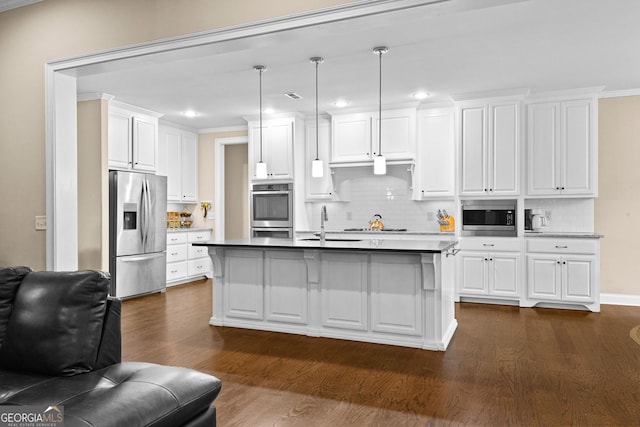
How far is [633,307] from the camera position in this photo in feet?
17.4

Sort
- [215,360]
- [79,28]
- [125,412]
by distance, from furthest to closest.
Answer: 1. [215,360]
2. [79,28]
3. [125,412]

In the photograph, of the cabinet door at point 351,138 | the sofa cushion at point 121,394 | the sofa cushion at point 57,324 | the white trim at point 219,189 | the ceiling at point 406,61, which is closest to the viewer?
the sofa cushion at point 121,394

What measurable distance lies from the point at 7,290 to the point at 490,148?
5.15 m

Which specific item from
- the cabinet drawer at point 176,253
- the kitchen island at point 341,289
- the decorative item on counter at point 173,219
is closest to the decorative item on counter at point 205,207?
the decorative item on counter at point 173,219

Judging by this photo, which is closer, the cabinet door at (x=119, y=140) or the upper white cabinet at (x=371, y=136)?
the cabinet door at (x=119, y=140)

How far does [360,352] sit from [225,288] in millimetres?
1547

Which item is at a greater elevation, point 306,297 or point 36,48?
point 36,48

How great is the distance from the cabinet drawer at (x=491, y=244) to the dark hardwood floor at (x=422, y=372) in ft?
3.14

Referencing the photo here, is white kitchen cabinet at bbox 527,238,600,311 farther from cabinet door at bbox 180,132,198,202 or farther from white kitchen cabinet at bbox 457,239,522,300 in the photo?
cabinet door at bbox 180,132,198,202

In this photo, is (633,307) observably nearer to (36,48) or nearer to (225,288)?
(225,288)

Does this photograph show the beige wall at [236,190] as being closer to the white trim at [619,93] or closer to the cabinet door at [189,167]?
the cabinet door at [189,167]

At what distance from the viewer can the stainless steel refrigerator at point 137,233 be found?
5633mm

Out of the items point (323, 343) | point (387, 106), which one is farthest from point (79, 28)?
point (387, 106)

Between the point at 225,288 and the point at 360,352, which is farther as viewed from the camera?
the point at 225,288
